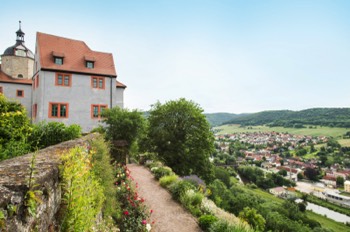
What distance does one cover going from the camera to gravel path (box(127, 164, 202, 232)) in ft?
25.1

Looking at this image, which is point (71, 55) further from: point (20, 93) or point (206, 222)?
point (206, 222)

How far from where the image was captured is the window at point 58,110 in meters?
20.5

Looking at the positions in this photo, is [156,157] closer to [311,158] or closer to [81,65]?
[81,65]

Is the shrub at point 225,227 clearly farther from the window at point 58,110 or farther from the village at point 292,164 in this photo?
the village at point 292,164

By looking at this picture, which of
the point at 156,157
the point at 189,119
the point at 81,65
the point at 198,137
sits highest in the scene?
the point at 81,65

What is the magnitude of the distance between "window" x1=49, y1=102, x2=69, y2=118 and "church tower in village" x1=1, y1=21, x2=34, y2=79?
18.1m

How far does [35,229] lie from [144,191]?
31.3 ft

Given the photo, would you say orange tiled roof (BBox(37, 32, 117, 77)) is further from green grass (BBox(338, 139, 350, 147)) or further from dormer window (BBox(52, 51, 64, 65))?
green grass (BBox(338, 139, 350, 147))

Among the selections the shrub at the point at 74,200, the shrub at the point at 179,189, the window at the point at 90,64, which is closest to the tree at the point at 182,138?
the window at the point at 90,64

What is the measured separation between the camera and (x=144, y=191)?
11344 millimetres

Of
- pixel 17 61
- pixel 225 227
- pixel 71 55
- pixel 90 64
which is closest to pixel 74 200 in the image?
pixel 225 227

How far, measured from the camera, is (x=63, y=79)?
21.2 m

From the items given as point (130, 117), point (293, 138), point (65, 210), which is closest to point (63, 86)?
point (130, 117)

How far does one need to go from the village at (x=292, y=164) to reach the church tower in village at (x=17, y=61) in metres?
58.8
